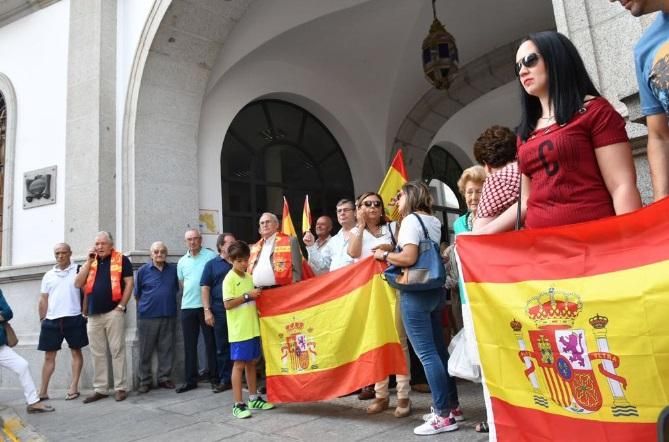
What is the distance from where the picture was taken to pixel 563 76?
7.25 ft

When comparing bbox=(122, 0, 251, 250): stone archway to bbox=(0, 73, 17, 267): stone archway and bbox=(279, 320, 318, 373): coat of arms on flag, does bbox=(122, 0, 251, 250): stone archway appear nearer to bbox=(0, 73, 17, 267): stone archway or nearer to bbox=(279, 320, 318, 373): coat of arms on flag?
bbox=(0, 73, 17, 267): stone archway

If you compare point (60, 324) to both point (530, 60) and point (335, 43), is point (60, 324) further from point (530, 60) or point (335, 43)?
point (335, 43)

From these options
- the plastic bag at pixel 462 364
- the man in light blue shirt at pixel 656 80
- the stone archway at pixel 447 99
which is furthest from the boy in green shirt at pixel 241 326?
the stone archway at pixel 447 99

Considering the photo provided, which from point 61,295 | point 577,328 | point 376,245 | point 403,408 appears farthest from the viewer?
point 61,295

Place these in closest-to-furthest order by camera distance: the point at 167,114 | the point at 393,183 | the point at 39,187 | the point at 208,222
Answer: the point at 393,183
the point at 167,114
the point at 39,187
the point at 208,222

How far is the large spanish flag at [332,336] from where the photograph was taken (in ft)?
13.6

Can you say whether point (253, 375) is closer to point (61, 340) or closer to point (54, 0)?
point (61, 340)

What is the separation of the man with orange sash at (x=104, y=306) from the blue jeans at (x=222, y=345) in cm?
122

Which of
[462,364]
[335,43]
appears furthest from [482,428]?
[335,43]

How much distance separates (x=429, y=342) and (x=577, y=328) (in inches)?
68.4

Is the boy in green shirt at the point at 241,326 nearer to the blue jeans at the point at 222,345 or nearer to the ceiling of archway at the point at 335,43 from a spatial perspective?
the blue jeans at the point at 222,345

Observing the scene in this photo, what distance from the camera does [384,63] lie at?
1025 cm

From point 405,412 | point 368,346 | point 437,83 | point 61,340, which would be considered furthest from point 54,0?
point 405,412

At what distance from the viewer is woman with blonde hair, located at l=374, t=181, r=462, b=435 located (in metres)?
3.54
